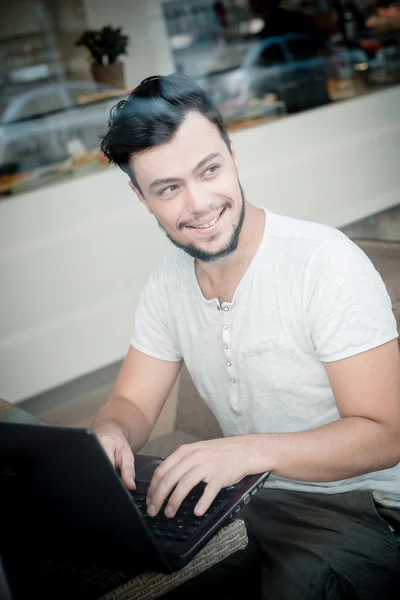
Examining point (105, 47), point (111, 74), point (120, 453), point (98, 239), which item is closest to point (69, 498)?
point (120, 453)

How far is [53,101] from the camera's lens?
330 cm

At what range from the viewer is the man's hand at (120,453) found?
3.22 feet

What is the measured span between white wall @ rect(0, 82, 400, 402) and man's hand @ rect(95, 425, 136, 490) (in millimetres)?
1840

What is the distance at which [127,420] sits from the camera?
1229mm

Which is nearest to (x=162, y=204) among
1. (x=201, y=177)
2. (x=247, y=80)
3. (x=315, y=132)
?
(x=201, y=177)

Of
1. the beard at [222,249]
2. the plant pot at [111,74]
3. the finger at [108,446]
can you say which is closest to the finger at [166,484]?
the finger at [108,446]

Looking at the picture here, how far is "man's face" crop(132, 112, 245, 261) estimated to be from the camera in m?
1.14

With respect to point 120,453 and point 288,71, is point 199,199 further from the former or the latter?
point 288,71

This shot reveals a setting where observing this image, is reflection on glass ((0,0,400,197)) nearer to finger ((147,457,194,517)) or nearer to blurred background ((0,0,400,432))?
blurred background ((0,0,400,432))

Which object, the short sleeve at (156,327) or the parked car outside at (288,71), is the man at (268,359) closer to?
the short sleeve at (156,327)

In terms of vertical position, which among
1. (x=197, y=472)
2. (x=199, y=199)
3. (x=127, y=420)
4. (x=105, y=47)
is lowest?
(x=127, y=420)

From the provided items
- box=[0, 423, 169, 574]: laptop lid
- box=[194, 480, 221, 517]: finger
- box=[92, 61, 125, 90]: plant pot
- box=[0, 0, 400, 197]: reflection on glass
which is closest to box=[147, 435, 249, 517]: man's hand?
box=[194, 480, 221, 517]: finger

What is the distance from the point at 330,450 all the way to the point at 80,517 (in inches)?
13.9

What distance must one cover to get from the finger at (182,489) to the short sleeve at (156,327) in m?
0.43
